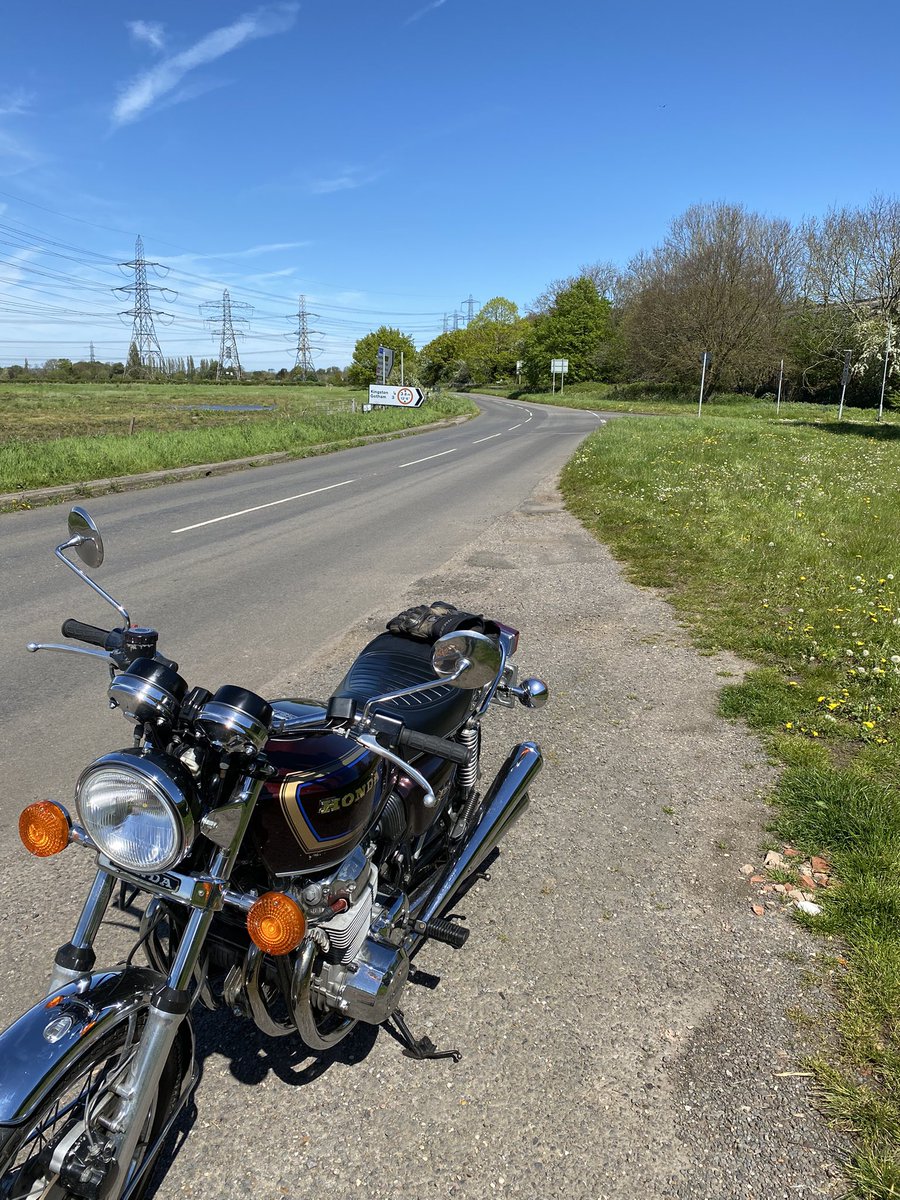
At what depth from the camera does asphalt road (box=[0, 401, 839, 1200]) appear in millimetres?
2082

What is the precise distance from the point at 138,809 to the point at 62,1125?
2.55 feet

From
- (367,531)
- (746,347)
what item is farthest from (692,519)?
(746,347)

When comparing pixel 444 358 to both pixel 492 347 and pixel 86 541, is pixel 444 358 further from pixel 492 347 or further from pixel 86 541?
pixel 86 541

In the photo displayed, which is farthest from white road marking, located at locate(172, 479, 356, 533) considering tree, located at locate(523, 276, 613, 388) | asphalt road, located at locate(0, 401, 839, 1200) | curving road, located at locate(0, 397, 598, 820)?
tree, located at locate(523, 276, 613, 388)

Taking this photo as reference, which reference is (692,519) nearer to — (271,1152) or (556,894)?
(556,894)

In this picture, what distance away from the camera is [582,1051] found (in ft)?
7.98

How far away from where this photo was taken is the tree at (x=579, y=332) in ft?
219

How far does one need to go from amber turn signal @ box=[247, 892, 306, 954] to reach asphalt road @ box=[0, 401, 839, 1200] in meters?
0.82

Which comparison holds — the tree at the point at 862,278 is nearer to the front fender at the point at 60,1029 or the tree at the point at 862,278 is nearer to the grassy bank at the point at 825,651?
the grassy bank at the point at 825,651

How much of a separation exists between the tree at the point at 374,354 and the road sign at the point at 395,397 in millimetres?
36192

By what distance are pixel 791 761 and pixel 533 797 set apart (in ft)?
4.84

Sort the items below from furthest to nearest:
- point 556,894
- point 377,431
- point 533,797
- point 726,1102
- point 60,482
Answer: point 377,431 → point 60,482 → point 533,797 → point 556,894 → point 726,1102

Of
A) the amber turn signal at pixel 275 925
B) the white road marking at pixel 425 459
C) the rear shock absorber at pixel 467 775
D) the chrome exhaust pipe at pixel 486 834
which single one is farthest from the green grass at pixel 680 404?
the amber turn signal at pixel 275 925

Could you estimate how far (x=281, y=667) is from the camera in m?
5.50
